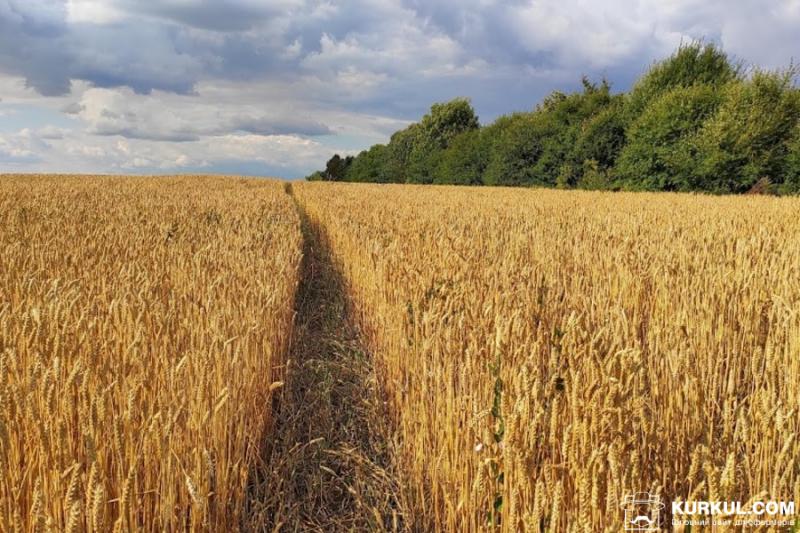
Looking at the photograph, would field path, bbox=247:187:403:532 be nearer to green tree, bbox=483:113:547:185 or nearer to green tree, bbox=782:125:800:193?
green tree, bbox=782:125:800:193

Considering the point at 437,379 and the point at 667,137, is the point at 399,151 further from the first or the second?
the point at 437,379

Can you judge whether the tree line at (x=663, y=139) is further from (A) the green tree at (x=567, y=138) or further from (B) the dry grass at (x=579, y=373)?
(B) the dry grass at (x=579, y=373)

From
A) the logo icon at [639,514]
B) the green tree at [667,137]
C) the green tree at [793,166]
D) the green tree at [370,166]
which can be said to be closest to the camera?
the logo icon at [639,514]

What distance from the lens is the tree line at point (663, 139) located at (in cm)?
1842

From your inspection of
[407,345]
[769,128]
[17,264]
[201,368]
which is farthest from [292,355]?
[769,128]

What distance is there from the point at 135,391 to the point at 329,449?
5.89 feet

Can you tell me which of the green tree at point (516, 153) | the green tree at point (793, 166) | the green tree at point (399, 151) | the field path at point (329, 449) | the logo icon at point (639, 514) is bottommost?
the field path at point (329, 449)

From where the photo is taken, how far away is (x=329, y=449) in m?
3.21

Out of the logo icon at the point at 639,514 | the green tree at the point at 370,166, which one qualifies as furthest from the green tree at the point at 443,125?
the logo icon at the point at 639,514

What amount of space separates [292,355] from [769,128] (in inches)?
769

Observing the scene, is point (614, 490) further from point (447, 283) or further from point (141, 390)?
point (447, 283)

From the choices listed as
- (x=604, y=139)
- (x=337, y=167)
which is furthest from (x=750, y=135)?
(x=337, y=167)

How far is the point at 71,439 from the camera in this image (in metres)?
1.74

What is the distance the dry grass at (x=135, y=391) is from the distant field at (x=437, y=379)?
14 millimetres
